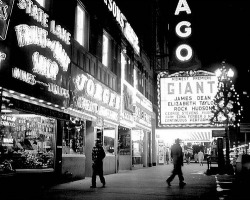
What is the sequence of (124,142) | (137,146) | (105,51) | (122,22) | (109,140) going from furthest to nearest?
1. (137,146)
2. (124,142)
3. (122,22)
4. (109,140)
5. (105,51)

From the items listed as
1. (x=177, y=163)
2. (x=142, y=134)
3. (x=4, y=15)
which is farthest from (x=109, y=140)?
(x=4, y=15)

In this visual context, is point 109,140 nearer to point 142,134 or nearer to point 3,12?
point 142,134

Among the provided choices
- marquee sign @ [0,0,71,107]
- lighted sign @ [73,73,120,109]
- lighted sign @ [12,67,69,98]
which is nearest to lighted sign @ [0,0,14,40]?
marquee sign @ [0,0,71,107]

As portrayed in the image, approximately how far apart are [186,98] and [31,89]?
18287mm

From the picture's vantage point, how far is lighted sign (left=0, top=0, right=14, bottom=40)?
9781mm

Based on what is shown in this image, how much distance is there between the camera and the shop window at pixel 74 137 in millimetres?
15547

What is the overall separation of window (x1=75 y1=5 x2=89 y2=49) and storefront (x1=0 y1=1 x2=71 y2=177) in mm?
2418

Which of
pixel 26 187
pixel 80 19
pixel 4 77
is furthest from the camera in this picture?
pixel 80 19

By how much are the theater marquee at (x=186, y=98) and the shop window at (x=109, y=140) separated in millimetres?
7421

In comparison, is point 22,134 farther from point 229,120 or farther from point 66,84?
point 229,120

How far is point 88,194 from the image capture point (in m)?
10.9

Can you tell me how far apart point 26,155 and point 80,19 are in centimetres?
793

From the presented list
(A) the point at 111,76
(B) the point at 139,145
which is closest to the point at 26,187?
(A) the point at 111,76

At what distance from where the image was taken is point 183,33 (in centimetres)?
2536
